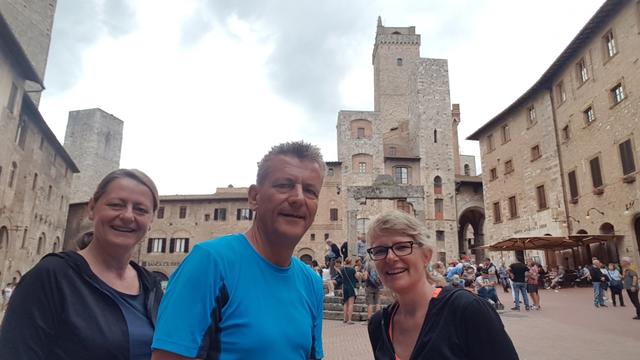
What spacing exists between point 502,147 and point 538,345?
23.1 m

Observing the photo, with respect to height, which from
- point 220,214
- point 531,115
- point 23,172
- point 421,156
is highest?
point 531,115

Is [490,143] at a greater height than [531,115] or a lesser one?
lesser

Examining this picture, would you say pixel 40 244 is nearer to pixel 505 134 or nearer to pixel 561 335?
pixel 561 335

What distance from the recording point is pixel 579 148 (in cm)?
2116

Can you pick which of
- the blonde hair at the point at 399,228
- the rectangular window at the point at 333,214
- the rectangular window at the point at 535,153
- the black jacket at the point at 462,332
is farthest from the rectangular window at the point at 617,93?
the rectangular window at the point at 333,214

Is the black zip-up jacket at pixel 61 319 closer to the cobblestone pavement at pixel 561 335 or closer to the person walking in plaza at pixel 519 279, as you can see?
the cobblestone pavement at pixel 561 335

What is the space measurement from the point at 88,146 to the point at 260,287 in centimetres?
5067

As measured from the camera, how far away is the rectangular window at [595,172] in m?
19.5

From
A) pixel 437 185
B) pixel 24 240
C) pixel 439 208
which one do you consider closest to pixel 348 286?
pixel 24 240

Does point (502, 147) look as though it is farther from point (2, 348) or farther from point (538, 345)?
point (2, 348)

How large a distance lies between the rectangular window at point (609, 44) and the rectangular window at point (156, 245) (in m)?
34.5

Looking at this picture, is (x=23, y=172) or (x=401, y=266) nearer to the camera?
(x=401, y=266)

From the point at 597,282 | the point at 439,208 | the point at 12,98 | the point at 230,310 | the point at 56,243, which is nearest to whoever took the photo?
the point at 230,310

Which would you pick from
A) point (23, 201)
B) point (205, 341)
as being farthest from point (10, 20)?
point (205, 341)
